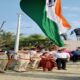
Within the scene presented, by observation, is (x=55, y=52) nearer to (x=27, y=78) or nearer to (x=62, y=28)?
(x=27, y=78)

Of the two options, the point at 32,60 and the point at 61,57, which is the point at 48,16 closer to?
the point at 32,60

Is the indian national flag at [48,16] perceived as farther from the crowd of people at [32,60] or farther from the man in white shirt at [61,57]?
the man in white shirt at [61,57]

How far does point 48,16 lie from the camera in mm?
17953

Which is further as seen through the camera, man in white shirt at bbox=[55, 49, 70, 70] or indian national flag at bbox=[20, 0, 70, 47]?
man in white shirt at bbox=[55, 49, 70, 70]

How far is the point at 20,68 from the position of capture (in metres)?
24.9

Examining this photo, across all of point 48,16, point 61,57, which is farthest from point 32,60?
point 48,16

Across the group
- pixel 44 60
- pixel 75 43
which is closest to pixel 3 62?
pixel 44 60

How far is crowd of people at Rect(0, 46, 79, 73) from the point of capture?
25.0 m

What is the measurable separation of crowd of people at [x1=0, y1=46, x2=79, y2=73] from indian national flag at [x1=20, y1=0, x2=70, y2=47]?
22.6 ft

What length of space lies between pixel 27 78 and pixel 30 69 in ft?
21.2

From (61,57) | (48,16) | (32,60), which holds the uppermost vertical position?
(48,16)

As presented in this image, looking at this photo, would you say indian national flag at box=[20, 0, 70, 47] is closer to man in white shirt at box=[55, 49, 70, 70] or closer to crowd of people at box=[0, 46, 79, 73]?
crowd of people at box=[0, 46, 79, 73]

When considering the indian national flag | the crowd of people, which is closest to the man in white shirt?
the crowd of people

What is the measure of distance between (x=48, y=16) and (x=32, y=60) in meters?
8.63
